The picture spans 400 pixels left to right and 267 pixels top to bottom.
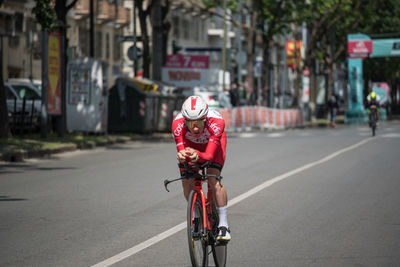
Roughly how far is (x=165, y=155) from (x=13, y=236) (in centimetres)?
1306

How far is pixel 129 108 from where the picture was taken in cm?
3297

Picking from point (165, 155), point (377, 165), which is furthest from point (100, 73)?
point (377, 165)

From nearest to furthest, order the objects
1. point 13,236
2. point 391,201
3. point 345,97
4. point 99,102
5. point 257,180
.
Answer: point 13,236
point 391,201
point 257,180
point 99,102
point 345,97

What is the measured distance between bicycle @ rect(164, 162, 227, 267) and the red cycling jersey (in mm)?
119

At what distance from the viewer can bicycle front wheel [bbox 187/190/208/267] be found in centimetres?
731

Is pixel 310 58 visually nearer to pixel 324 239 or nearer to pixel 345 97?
pixel 345 97

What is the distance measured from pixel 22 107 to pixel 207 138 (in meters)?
20.1

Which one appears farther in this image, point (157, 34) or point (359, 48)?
point (359, 48)

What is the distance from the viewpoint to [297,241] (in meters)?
9.20

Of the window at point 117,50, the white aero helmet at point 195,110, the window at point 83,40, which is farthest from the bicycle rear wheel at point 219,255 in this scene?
the window at point 117,50

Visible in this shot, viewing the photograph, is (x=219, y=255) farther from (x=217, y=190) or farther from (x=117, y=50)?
(x=117, y=50)

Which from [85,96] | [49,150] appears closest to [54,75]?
[85,96]

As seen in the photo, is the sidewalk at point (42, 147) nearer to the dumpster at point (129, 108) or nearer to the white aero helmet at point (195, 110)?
the dumpster at point (129, 108)

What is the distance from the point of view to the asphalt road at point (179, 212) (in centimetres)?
847
